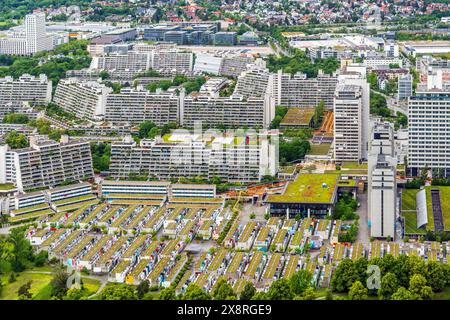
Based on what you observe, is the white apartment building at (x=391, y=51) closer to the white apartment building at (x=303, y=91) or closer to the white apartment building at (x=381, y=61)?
the white apartment building at (x=381, y=61)

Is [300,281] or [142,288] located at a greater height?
[300,281]

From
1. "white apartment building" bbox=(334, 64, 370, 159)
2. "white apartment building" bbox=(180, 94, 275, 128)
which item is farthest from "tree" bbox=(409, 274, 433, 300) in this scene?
"white apartment building" bbox=(180, 94, 275, 128)

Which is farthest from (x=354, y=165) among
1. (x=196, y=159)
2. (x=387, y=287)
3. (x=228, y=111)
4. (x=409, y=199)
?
(x=387, y=287)

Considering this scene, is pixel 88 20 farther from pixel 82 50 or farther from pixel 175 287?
pixel 175 287

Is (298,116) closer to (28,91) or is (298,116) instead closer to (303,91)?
(303,91)
